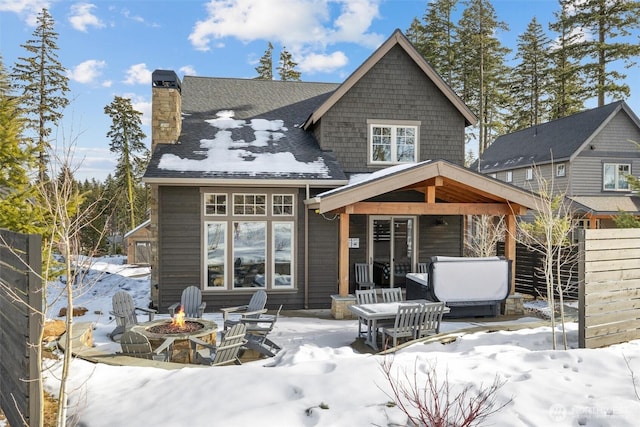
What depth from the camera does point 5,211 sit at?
20.7 feet

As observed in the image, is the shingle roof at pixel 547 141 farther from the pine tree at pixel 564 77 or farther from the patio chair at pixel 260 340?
the patio chair at pixel 260 340

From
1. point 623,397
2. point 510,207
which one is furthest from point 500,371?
point 510,207

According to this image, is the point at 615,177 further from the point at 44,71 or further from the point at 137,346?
the point at 44,71

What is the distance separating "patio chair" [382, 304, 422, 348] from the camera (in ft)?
23.5

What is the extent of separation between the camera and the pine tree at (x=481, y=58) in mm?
28391

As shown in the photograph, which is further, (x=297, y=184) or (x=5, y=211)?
(x=297, y=184)

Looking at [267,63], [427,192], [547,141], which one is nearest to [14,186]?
[427,192]

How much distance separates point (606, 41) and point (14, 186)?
30.7 m

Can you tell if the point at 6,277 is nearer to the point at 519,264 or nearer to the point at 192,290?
the point at 192,290

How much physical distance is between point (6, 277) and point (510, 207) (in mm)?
9952

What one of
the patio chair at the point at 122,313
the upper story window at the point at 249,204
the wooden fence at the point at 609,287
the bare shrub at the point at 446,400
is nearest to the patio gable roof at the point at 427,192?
the upper story window at the point at 249,204

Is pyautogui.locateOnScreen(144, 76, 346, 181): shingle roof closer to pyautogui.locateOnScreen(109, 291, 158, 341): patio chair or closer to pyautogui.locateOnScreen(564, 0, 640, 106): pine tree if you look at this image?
pyautogui.locateOnScreen(109, 291, 158, 341): patio chair

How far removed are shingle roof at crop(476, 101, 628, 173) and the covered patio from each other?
42.5 ft

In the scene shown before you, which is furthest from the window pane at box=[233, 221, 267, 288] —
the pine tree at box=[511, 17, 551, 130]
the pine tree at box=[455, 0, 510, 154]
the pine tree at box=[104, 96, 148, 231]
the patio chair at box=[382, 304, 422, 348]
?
the pine tree at box=[511, 17, 551, 130]
